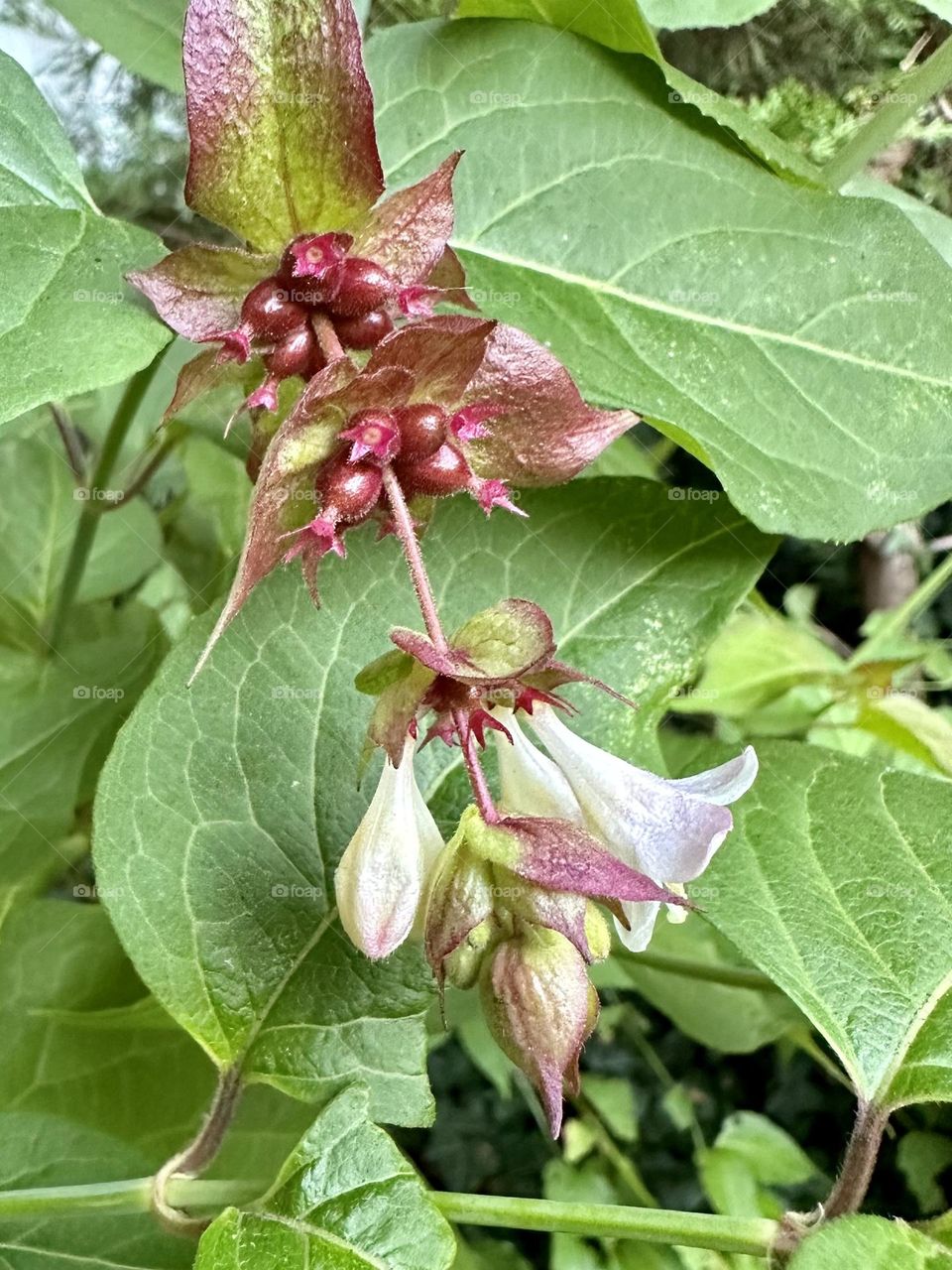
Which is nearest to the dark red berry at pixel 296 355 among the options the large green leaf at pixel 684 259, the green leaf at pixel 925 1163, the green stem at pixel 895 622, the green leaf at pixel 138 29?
the large green leaf at pixel 684 259

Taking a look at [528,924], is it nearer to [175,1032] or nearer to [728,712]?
[175,1032]

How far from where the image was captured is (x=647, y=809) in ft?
1.01

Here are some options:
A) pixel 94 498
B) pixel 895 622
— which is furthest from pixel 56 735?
pixel 895 622

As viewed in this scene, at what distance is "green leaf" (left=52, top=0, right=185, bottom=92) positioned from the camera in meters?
0.46

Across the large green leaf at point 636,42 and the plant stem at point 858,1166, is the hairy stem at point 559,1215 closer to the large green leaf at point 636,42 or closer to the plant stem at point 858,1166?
the plant stem at point 858,1166

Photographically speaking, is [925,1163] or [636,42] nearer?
[636,42]

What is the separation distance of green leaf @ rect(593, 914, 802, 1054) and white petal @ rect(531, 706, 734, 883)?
40 centimetres

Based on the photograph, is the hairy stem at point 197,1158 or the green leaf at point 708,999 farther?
the green leaf at point 708,999

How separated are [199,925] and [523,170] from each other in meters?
0.33

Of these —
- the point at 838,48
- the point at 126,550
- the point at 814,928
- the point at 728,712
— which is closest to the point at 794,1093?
the point at 728,712

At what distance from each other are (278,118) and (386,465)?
0.43ft

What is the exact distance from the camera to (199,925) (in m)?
0.41

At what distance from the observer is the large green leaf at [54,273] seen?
34 cm

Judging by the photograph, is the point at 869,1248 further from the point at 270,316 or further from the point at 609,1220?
the point at 270,316
